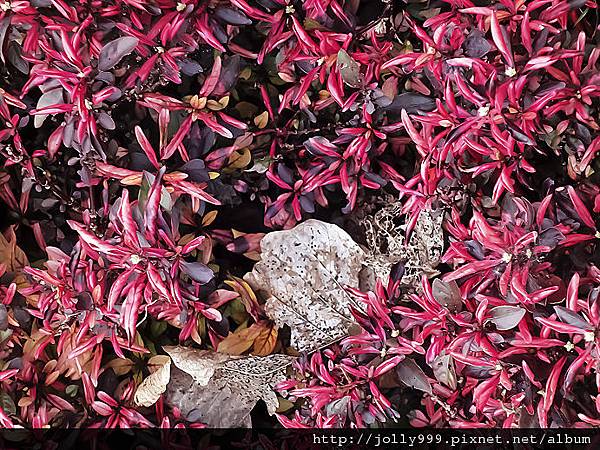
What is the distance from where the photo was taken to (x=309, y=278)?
111cm

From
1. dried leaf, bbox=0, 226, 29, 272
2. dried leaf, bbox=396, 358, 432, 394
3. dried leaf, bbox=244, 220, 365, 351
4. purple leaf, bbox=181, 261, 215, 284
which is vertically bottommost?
dried leaf, bbox=396, 358, 432, 394

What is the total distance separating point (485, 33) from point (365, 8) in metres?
0.25

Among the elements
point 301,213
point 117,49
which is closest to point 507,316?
point 301,213

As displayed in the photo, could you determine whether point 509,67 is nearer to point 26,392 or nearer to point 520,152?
point 520,152

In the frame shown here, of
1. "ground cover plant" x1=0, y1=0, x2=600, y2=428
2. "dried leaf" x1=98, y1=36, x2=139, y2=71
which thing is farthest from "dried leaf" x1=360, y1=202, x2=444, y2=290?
"dried leaf" x1=98, y1=36, x2=139, y2=71

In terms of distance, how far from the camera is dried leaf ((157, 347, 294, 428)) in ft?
3.59

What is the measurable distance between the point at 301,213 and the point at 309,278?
0.34 ft

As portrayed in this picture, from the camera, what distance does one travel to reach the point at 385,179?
1089mm

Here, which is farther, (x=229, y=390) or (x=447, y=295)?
(x=229, y=390)

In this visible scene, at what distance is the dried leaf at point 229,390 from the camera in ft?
3.59

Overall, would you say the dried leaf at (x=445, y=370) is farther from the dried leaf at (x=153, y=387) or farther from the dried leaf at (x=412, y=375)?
the dried leaf at (x=153, y=387)

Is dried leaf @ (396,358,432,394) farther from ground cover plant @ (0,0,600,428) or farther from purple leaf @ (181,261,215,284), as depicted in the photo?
purple leaf @ (181,261,215,284)

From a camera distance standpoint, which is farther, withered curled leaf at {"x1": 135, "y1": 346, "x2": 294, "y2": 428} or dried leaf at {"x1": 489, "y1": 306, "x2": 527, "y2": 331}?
withered curled leaf at {"x1": 135, "y1": 346, "x2": 294, "y2": 428}

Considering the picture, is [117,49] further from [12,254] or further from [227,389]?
[227,389]
